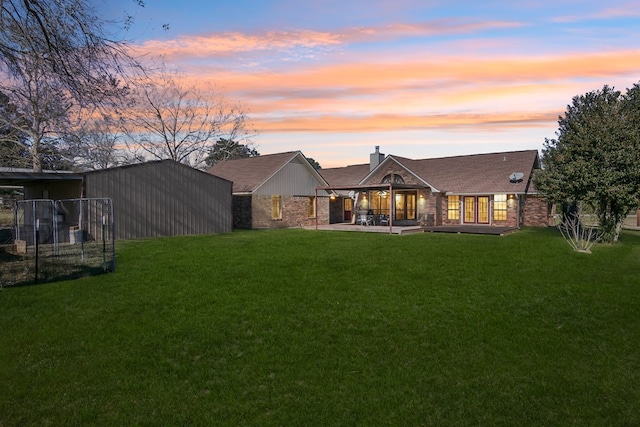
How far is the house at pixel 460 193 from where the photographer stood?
2689cm

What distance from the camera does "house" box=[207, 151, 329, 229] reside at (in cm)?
2656

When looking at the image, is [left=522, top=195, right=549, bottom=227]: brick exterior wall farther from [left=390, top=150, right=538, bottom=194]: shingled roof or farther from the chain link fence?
the chain link fence

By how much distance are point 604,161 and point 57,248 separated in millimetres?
21378

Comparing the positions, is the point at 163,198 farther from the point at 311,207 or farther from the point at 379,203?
the point at 379,203

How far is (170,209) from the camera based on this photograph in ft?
70.0

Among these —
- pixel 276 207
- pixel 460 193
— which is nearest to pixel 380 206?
pixel 460 193

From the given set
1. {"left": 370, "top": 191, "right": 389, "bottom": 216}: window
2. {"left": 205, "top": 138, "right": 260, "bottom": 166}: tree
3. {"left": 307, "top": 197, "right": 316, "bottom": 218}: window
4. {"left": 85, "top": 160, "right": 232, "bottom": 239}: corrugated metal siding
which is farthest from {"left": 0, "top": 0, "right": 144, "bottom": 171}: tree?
{"left": 205, "top": 138, "right": 260, "bottom": 166}: tree

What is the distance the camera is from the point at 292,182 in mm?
28406

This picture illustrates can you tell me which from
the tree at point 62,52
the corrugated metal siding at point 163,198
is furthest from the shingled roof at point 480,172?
the tree at point 62,52

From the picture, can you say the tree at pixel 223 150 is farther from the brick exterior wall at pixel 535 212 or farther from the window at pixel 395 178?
the brick exterior wall at pixel 535 212

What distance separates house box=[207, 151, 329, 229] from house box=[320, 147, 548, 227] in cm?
166

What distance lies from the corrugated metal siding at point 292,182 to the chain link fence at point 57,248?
10.1 metres

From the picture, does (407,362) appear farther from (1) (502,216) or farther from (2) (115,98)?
(1) (502,216)

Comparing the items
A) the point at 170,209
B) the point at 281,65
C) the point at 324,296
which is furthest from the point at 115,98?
the point at 170,209
